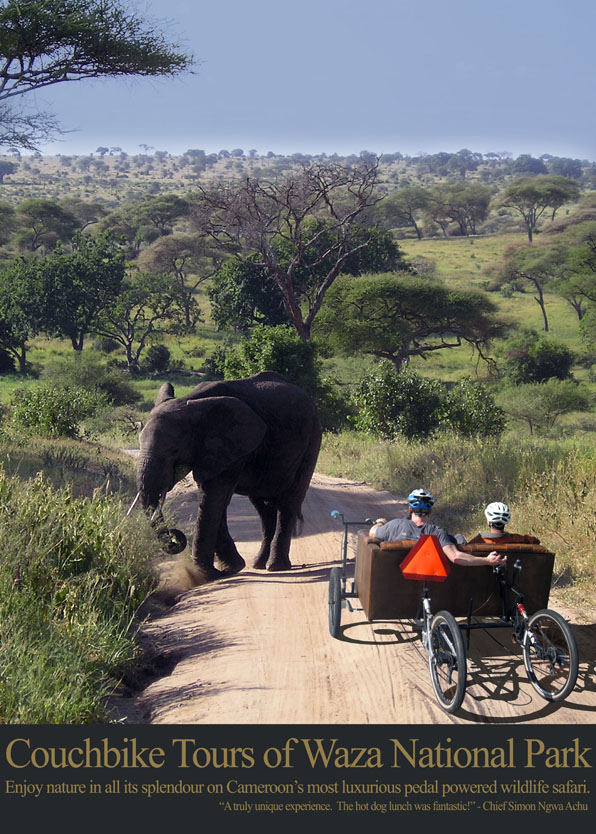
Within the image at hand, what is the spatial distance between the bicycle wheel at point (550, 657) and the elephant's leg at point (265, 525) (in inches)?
185

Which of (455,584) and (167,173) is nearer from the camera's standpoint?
(455,584)

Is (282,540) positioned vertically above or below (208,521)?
below

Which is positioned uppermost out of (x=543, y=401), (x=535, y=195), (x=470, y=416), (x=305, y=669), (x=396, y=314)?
(x=535, y=195)

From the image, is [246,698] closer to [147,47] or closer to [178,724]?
[178,724]

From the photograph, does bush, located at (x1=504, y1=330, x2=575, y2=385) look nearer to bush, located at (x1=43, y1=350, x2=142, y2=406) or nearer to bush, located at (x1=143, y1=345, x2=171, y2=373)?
bush, located at (x1=143, y1=345, x2=171, y2=373)

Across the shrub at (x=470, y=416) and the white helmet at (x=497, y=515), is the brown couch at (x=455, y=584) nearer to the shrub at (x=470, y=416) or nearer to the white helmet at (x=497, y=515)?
the white helmet at (x=497, y=515)

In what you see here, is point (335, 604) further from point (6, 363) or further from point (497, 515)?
point (6, 363)

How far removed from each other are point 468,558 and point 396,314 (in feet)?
89.3

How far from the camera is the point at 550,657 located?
6082 mm

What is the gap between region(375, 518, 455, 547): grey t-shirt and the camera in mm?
6640

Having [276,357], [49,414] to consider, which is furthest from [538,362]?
[49,414]

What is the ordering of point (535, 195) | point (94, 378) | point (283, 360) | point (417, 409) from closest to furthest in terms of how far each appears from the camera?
1. point (417, 409)
2. point (283, 360)
3. point (94, 378)
4. point (535, 195)

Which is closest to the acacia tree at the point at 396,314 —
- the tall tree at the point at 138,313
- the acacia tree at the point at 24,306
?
the tall tree at the point at 138,313

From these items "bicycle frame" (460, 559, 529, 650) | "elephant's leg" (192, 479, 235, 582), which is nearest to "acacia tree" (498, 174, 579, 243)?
"elephant's leg" (192, 479, 235, 582)
